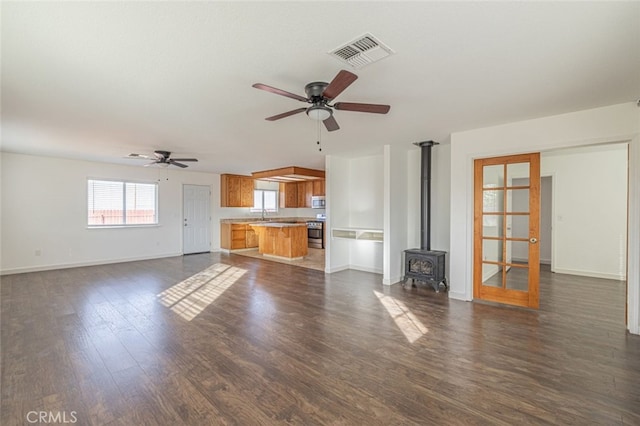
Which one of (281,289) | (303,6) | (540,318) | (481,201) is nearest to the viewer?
(303,6)

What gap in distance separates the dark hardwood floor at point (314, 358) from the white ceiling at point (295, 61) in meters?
2.47

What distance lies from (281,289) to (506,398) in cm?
351

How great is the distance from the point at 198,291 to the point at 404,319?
330cm

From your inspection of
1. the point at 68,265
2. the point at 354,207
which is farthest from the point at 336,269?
the point at 68,265

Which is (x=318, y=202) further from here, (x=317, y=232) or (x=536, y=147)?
(x=536, y=147)

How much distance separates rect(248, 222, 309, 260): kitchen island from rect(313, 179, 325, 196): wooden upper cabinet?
237cm

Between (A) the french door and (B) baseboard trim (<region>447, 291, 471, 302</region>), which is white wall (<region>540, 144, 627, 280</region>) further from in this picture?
(B) baseboard trim (<region>447, 291, 471, 302</region>)

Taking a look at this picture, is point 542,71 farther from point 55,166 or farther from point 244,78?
point 55,166

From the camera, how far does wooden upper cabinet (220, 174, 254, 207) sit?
31.4 feet

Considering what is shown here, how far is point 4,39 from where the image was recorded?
202cm

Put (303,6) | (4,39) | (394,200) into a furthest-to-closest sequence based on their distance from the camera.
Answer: (394,200)
(4,39)
(303,6)

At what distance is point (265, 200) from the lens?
10812mm

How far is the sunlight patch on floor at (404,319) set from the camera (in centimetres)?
322

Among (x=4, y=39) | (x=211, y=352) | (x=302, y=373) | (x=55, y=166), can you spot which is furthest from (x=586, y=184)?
(x=55, y=166)
